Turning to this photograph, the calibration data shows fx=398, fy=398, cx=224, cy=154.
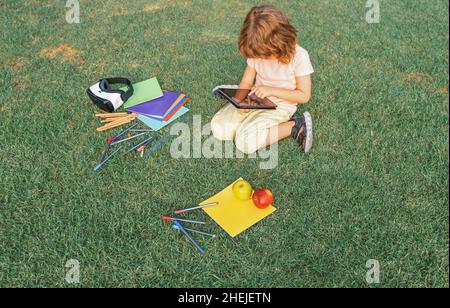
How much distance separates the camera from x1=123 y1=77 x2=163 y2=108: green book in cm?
385

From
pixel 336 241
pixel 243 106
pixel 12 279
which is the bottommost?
pixel 12 279

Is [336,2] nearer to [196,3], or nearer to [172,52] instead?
[196,3]

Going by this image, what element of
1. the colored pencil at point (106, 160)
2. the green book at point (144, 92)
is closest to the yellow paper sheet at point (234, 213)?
the colored pencil at point (106, 160)

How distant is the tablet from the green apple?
71 centimetres

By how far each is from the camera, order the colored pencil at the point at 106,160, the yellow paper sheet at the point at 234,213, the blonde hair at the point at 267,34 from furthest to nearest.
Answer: the colored pencil at the point at 106,160 < the blonde hair at the point at 267,34 < the yellow paper sheet at the point at 234,213

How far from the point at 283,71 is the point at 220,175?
1.06 meters

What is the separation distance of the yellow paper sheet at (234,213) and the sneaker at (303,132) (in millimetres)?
719

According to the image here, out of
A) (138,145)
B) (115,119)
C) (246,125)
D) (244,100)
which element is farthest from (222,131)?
(115,119)

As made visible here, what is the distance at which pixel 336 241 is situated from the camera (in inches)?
102

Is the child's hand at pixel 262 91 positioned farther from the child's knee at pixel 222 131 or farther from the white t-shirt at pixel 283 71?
the child's knee at pixel 222 131

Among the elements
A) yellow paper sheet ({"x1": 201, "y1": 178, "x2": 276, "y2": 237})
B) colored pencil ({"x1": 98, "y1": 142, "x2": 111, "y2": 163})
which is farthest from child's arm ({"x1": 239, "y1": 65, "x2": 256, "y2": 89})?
colored pencil ({"x1": 98, "y1": 142, "x2": 111, "y2": 163})

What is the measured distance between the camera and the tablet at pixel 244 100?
10.7ft
